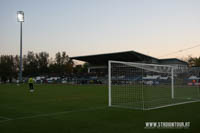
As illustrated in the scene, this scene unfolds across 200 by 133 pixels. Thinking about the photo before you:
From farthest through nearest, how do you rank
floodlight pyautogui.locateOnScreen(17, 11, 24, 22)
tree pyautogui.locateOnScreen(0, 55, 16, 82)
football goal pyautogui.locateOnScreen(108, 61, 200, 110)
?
tree pyautogui.locateOnScreen(0, 55, 16, 82) < floodlight pyautogui.locateOnScreen(17, 11, 24, 22) < football goal pyautogui.locateOnScreen(108, 61, 200, 110)

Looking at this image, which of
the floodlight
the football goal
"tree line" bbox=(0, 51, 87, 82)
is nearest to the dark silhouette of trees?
"tree line" bbox=(0, 51, 87, 82)

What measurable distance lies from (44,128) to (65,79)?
51155 millimetres

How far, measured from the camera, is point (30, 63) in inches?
3381

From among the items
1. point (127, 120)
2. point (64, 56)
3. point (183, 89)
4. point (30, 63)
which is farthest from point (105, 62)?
point (127, 120)

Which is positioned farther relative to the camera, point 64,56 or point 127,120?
point 64,56

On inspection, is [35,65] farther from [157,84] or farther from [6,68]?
[157,84]

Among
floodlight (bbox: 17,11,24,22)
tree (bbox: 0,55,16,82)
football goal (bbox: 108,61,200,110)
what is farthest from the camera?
tree (bbox: 0,55,16,82)

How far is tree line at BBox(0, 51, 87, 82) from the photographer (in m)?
77.6

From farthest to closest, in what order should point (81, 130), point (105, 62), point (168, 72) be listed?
point (105, 62) → point (168, 72) → point (81, 130)

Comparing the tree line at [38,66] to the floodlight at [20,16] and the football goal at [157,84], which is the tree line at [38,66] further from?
the football goal at [157,84]

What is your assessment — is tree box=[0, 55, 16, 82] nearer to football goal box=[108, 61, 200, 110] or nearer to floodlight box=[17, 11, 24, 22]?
floodlight box=[17, 11, 24, 22]

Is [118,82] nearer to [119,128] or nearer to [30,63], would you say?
[119,128]

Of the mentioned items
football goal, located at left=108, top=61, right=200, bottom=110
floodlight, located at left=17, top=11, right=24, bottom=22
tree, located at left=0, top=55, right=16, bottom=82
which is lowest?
football goal, located at left=108, top=61, right=200, bottom=110

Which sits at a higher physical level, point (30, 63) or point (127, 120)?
point (30, 63)
